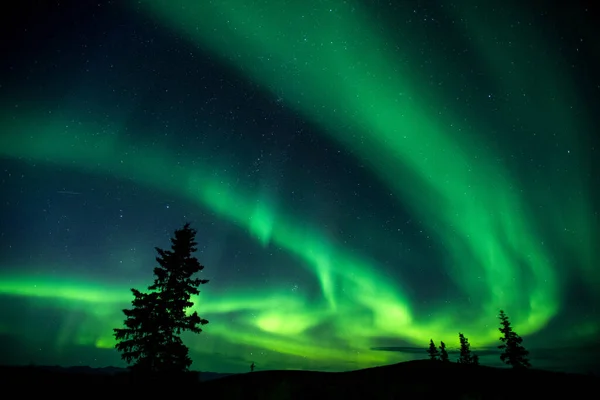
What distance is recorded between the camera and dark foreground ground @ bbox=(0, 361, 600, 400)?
26.7ft

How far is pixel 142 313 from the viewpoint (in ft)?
59.6

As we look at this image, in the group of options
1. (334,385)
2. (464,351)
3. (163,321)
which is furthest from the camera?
(464,351)

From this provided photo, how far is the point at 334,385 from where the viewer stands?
9016mm

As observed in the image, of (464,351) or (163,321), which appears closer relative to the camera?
(163,321)

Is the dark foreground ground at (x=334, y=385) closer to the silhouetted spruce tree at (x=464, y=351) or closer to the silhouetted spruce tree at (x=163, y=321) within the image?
the silhouetted spruce tree at (x=163, y=321)

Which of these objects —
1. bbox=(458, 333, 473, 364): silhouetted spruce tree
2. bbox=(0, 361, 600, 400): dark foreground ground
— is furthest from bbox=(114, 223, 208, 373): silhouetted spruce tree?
bbox=(458, 333, 473, 364): silhouetted spruce tree

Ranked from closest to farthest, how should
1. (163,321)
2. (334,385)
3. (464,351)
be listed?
(334,385) < (163,321) < (464,351)

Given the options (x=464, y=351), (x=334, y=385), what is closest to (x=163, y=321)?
(x=334, y=385)

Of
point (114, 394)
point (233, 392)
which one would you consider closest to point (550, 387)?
point (233, 392)

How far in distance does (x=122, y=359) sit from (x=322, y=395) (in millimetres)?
15310

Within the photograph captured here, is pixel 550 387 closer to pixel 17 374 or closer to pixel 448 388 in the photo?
pixel 448 388

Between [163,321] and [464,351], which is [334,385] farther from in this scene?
[464,351]

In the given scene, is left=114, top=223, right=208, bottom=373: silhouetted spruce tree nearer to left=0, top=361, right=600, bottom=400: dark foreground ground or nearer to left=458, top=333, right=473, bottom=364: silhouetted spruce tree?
left=0, top=361, right=600, bottom=400: dark foreground ground

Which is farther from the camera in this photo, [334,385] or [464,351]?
[464,351]
